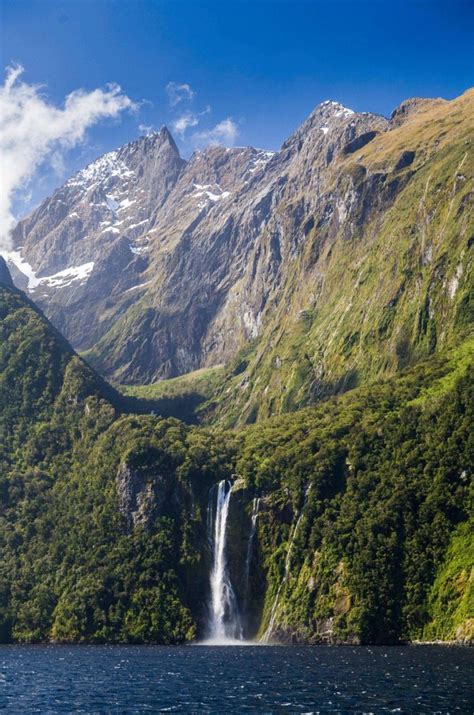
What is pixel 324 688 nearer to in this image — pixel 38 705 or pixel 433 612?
pixel 38 705

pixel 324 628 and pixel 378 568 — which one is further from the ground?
pixel 378 568

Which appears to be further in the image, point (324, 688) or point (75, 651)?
point (75, 651)

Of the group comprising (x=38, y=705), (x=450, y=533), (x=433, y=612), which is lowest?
(x=38, y=705)

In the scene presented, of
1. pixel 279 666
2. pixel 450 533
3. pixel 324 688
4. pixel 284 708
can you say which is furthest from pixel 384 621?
pixel 284 708

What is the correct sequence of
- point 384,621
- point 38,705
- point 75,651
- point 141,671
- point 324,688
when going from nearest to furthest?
point 38,705, point 324,688, point 141,671, point 75,651, point 384,621

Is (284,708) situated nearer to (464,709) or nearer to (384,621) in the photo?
(464,709)

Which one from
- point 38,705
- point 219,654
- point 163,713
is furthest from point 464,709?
point 219,654

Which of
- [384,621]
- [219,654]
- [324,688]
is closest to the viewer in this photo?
[324,688]
